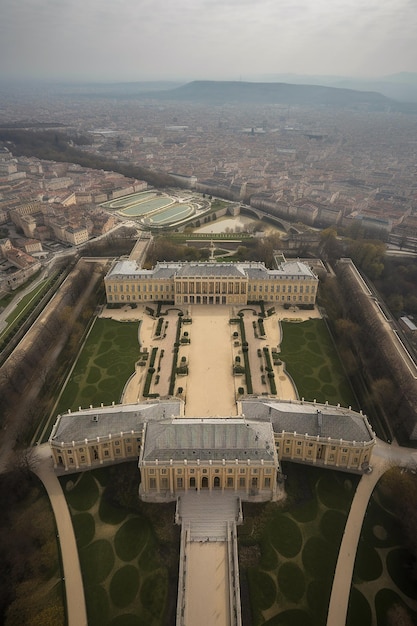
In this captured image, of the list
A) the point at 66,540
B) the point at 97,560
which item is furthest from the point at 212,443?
the point at 66,540

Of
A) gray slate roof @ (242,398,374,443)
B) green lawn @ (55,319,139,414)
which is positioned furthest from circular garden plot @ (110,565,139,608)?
green lawn @ (55,319,139,414)

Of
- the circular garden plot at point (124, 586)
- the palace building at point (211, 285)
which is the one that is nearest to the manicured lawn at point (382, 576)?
the circular garden plot at point (124, 586)

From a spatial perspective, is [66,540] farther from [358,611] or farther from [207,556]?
[358,611]

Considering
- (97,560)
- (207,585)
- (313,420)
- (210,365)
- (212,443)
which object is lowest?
(97,560)

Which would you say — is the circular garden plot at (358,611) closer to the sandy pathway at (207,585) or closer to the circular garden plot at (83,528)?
the sandy pathway at (207,585)

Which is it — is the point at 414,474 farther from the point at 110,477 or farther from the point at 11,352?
the point at 11,352

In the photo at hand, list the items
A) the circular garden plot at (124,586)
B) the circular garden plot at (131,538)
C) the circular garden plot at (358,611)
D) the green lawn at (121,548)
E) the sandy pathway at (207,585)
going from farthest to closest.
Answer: the circular garden plot at (131,538), the circular garden plot at (124,586), the green lawn at (121,548), the circular garden plot at (358,611), the sandy pathway at (207,585)

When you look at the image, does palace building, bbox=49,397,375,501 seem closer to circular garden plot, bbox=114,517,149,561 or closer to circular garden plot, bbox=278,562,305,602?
circular garden plot, bbox=114,517,149,561
